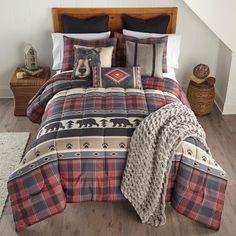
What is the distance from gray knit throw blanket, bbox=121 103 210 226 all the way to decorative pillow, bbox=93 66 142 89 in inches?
29.2

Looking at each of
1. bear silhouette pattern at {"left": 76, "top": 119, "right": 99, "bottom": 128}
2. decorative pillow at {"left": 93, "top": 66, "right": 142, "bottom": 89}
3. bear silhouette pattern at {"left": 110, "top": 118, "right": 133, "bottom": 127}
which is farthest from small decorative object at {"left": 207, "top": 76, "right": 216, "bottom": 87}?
bear silhouette pattern at {"left": 76, "top": 119, "right": 99, "bottom": 128}

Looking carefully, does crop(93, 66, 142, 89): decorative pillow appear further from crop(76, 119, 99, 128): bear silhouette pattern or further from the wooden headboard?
the wooden headboard

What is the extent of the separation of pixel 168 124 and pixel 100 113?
563 millimetres

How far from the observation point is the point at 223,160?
10.3 ft

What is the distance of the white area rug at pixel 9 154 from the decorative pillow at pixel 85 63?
32.7 inches

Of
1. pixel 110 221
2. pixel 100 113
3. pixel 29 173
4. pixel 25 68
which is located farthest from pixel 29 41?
pixel 110 221

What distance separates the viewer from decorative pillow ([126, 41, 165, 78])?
333cm

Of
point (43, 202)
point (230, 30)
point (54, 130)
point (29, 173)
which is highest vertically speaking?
point (230, 30)

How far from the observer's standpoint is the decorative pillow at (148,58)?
10.9 feet

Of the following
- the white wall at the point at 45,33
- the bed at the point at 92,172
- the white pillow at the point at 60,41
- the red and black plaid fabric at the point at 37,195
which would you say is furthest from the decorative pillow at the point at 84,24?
the red and black plaid fabric at the point at 37,195

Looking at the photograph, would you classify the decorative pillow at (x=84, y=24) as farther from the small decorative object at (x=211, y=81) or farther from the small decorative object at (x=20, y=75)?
the small decorative object at (x=211, y=81)

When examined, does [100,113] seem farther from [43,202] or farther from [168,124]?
[43,202]

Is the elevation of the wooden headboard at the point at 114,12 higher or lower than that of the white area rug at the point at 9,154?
higher

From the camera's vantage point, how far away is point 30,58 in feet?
12.3
